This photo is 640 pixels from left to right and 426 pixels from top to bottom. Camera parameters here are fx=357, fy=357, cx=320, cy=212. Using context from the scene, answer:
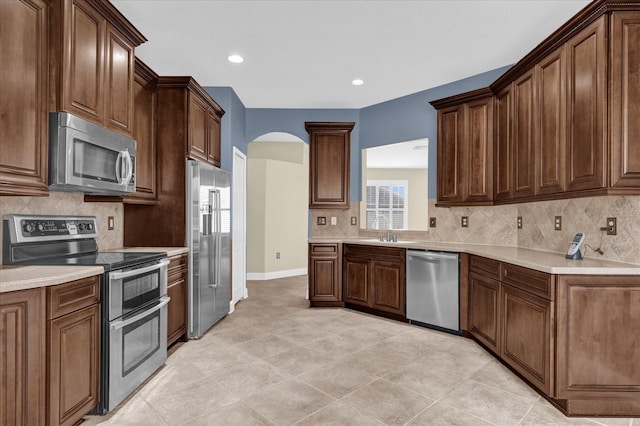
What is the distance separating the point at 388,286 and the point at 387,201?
413 cm

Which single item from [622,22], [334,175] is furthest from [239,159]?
[622,22]

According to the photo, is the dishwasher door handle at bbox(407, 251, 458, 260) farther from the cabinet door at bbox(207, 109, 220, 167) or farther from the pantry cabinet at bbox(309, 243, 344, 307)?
the cabinet door at bbox(207, 109, 220, 167)

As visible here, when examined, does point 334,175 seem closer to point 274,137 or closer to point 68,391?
point 274,137

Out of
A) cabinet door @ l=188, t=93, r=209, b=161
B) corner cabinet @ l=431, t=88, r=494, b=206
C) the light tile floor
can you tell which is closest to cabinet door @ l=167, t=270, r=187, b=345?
the light tile floor

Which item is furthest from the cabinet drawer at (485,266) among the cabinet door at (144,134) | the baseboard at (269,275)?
the baseboard at (269,275)

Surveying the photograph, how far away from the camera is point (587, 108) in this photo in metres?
2.42

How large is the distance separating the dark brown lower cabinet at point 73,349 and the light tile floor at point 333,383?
0.26m

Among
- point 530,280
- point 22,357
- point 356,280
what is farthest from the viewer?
point 356,280

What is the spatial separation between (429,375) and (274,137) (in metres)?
5.16

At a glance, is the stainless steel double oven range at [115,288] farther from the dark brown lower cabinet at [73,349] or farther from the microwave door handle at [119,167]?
the microwave door handle at [119,167]

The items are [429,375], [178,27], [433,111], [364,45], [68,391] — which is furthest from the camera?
[433,111]

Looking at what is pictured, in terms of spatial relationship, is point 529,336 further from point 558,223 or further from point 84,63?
point 84,63

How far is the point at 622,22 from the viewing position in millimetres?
2240

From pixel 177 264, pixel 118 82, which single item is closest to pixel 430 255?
pixel 177 264
